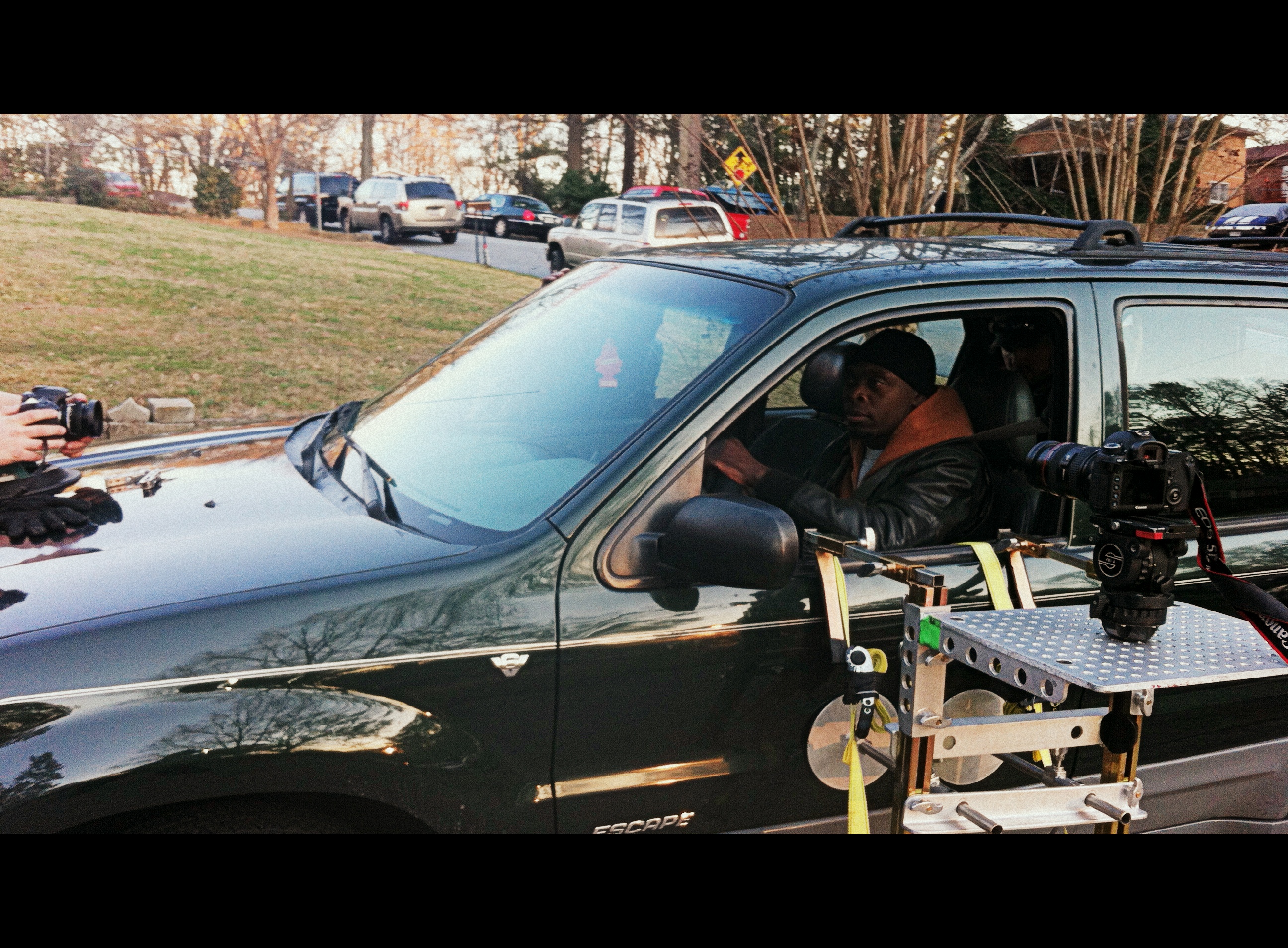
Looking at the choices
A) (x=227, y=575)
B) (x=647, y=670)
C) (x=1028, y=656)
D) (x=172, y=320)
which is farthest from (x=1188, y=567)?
Result: (x=172, y=320)

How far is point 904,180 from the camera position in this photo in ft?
22.1

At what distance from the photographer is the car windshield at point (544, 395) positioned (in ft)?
8.24

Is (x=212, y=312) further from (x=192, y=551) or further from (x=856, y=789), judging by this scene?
(x=856, y=789)

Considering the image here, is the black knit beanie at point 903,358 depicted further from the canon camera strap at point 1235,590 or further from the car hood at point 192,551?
the car hood at point 192,551

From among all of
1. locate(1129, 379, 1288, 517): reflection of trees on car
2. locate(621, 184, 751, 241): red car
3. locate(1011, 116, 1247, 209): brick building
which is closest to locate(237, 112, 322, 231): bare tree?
locate(621, 184, 751, 241): red car

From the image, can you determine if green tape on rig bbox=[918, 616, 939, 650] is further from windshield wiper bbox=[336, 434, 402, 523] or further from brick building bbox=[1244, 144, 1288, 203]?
brick building bbox=[1244, 144, 1288, 203]

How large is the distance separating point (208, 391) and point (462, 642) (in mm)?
9644

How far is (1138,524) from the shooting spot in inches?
79.7

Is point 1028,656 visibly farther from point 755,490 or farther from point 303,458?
point 303,458

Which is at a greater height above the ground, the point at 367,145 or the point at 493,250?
the point at 367,145

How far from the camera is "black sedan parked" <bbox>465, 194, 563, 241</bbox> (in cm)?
3591

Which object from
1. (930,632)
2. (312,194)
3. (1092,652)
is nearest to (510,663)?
(930,632)

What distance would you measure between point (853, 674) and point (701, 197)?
7836mm

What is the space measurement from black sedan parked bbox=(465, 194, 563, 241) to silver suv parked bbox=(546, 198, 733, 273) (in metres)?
11.3
